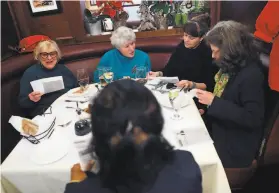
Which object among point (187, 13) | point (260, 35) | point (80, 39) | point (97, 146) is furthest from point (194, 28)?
point (97, 146)

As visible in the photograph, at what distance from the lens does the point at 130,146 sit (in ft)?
2.38

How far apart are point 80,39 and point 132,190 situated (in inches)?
102

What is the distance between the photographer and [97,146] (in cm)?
79

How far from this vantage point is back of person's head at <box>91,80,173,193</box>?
72 cm

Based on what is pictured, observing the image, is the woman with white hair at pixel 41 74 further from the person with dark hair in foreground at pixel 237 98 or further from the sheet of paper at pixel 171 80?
the person with dark hair in foreground at pixel 237 98

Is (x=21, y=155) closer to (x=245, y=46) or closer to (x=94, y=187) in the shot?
(x=94, y=187)

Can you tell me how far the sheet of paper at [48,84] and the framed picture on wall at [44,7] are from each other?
115 cm

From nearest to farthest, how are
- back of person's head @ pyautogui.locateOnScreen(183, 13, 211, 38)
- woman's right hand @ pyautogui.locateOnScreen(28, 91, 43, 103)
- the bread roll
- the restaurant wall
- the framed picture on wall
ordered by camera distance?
the bread roll
woman's right hand @ pyautogui.locateOnScreen(28, 91, 43, 103)
back of person's head @ pyautogui.locateOnScreen(183, 13, 211, 38)
the restaurant wall
the framed picture on wall

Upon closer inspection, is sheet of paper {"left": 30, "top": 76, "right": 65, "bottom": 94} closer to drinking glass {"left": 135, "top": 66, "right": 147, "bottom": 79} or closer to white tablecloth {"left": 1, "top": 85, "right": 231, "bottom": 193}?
drinking glass {"left": 135, "top": 66, "right": 147, "bottom": 79}

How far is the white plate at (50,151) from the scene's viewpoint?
50.2 inches

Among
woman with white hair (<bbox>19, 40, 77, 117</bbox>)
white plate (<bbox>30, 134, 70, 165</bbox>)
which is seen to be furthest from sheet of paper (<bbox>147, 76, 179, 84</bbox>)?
white plate (<bbox>30, 134, 70, 165</bbox>)

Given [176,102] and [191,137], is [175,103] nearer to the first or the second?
[176,102]

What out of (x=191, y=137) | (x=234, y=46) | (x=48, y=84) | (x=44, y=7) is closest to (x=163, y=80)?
(x=234, y=46)

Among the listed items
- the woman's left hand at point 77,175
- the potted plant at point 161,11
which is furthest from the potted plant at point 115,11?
the woman's left hand at point 77,175
